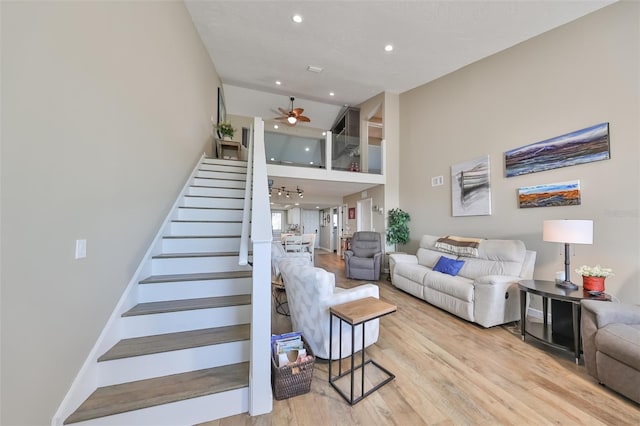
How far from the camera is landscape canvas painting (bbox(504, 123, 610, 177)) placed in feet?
9.21

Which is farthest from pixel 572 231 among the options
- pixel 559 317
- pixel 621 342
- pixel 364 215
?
pixel 364 215

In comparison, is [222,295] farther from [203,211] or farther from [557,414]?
[557,414]

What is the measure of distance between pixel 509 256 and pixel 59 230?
452cm

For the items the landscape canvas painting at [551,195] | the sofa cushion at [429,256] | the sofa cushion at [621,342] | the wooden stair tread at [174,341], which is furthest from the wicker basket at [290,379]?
the landscape canvas painting at [551,195]

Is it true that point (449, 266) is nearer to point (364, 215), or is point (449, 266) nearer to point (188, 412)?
point (364, 215)

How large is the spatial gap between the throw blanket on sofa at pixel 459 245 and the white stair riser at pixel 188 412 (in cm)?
365

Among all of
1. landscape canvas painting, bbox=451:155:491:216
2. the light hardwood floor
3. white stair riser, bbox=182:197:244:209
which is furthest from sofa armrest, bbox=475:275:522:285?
white stair riser, bbox=182:197:244:209

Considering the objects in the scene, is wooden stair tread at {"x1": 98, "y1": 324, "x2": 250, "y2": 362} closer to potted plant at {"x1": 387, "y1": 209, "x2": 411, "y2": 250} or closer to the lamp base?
the lamp base

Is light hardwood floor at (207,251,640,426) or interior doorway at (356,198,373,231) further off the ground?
interior doorway at (356,198,373,231)

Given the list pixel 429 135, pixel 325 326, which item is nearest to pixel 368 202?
pixel 429 135

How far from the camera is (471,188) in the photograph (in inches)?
167

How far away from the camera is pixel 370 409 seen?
166 cm

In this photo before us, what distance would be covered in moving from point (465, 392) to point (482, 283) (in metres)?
1.49

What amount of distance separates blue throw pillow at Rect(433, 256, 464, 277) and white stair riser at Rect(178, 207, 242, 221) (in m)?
3.18
